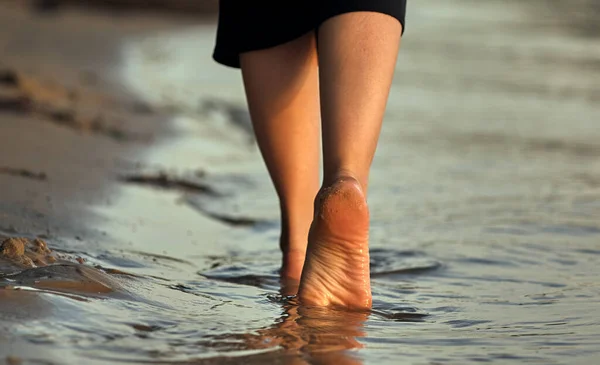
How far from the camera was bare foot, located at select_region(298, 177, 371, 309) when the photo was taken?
215 centimetres

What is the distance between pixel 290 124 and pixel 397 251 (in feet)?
2.58

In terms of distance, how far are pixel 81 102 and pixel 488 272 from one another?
3377 mm

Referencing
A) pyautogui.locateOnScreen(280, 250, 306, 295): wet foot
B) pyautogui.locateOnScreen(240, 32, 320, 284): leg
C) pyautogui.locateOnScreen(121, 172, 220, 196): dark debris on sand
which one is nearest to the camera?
pyautogui.locateOnScreen(240, 32, 320, 284): leg

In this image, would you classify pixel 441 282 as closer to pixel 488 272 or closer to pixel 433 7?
pixel 488 272

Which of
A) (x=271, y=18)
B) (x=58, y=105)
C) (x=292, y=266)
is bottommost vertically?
(x=292, y=266)

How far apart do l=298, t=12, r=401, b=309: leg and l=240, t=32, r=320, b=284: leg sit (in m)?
0.32

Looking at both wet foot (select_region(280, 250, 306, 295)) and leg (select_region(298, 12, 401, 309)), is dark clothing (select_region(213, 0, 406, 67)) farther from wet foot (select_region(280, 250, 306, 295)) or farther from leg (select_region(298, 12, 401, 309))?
wet foot (select_region(280, 250, 306, 295))

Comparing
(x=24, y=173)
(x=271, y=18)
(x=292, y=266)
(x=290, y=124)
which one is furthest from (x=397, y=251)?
(x=24, y=173)

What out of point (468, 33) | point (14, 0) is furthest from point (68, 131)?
point (468, 33)

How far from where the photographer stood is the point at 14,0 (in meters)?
12.3

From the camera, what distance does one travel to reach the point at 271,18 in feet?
8.42

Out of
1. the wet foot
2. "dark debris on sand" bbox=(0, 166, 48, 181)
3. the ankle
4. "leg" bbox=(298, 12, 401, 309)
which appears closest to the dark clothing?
"leg" bbox=(298, 12, 401, 309)

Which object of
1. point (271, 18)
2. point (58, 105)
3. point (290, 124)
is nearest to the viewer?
point (271, 18)

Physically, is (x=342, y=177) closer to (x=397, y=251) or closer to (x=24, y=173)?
(x=397, y=251)
